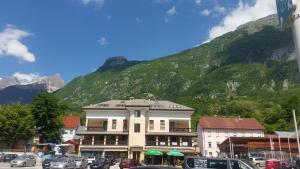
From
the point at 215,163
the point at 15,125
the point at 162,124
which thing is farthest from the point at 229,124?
the point at 215,163

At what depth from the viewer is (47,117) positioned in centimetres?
7131

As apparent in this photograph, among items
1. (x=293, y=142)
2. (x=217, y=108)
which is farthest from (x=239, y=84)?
(x=293, y=142)

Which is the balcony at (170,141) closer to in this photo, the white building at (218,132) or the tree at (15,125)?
the white building at (218,132)

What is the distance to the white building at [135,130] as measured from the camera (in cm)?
6222

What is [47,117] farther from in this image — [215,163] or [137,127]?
[215,163]

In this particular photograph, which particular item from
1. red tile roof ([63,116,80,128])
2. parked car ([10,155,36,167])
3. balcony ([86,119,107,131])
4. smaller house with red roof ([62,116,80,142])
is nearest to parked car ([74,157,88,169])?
parked car ([10,155,36,167])

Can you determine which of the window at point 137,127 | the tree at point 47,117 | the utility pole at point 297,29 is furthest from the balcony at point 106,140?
the utility pole at point 297,29

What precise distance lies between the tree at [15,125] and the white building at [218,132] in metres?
40.5

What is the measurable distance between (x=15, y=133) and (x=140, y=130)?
23.8m

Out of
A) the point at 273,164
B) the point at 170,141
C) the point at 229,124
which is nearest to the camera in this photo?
the point at 273,164

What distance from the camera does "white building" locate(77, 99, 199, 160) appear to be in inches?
2450

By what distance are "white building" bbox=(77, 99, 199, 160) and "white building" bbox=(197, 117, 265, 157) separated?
20665 millimetres

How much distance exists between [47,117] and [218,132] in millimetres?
41163

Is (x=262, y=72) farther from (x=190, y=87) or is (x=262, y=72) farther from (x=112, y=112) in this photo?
(x=112, y=112)
